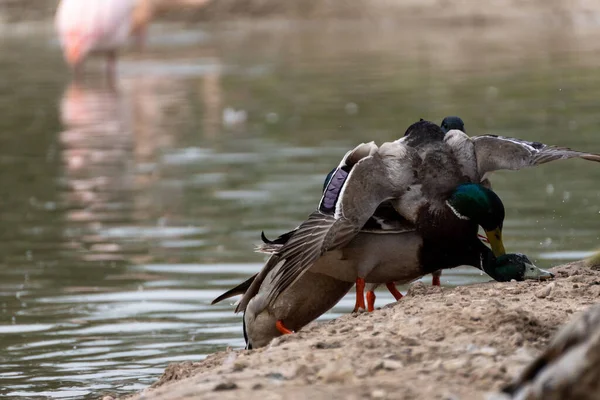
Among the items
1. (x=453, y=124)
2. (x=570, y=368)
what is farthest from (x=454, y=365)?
(x=453, y=124)

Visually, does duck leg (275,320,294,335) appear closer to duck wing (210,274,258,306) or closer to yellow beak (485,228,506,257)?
duck wing (210,274,258,306)

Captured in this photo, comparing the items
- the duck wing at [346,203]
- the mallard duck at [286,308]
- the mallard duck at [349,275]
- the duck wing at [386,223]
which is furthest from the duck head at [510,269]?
the mallard duck at [286,308]

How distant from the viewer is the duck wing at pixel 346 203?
6027mm

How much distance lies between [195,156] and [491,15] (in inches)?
820

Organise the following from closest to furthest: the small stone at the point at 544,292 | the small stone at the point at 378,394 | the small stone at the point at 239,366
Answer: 1. the small stone at the point at 378,394
2. the small stone at the point at 239,366
3. the small stone at the point at 544,292

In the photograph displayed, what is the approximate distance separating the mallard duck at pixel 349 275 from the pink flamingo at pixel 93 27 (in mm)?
18249

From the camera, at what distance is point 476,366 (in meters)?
4.58

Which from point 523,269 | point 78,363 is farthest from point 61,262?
point 523,269

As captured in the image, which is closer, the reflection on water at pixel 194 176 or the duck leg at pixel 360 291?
the duck leg at pixel 360 291

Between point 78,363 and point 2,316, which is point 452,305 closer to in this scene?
point 78,363

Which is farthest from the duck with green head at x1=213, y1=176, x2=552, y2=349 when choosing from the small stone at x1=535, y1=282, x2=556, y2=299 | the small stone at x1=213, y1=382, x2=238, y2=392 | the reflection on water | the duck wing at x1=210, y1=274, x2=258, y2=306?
the small stone at x1=213, y1=382, x2=238, y2=392

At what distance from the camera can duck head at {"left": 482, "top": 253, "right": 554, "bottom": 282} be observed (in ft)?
20.7

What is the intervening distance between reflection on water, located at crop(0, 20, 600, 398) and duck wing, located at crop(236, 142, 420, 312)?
95cm

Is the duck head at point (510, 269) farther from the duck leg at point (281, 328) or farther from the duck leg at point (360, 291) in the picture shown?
the duck leg at point (281, 328)
